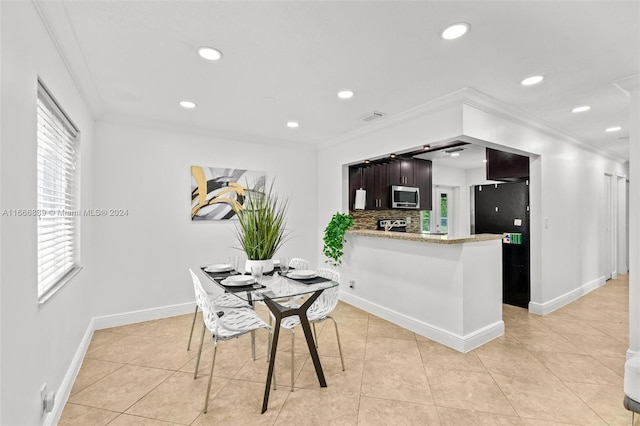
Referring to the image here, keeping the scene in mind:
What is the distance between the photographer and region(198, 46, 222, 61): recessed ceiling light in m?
2.08

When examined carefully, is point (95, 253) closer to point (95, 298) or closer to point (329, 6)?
point (95, 298)

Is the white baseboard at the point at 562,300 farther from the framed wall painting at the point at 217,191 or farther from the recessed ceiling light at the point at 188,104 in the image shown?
the recessed ceiling light at the point at 188,104

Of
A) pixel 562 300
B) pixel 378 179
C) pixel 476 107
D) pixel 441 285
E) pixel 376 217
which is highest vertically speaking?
pixel 476 107

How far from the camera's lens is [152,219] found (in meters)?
3.69

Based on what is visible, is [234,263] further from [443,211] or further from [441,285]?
[443,211]

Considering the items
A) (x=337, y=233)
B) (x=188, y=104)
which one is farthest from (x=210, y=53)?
(x=337, y=233)

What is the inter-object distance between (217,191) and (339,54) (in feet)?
8.45

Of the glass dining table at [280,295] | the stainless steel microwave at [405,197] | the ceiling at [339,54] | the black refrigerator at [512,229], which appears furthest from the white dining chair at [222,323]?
the black refrigerator at [512,229]

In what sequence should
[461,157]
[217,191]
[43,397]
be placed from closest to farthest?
[43,397] → [217,191] → [461,157]

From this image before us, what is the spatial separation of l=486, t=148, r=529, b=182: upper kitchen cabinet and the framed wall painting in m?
3.48

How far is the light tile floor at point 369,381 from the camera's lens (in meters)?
1.95

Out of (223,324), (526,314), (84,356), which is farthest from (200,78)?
(526,314)

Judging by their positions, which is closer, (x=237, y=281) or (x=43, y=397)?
(x=43, y=397)

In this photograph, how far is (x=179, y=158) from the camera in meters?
3.84
